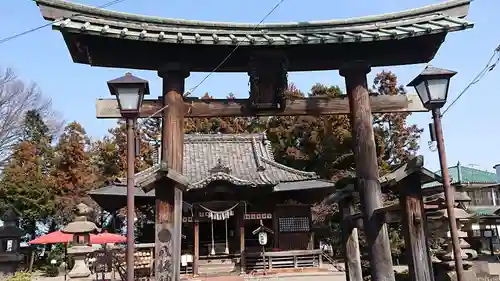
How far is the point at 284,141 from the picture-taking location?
33.9m

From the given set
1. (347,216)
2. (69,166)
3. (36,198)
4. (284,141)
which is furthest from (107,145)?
(347,216)

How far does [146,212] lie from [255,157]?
21.1 feet

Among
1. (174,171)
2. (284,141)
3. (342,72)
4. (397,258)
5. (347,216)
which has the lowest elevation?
(397,258)

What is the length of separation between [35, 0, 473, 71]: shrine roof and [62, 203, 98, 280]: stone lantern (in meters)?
8.22

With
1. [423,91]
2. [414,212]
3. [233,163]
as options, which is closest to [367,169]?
[414,212]

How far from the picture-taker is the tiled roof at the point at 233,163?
19.6 m

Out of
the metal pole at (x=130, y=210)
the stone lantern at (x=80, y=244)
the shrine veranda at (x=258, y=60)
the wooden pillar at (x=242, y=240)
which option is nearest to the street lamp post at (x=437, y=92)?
the shrine veranda at (x=258, y=60)

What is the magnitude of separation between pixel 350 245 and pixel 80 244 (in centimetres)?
973

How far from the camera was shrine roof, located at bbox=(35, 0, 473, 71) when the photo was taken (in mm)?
6480

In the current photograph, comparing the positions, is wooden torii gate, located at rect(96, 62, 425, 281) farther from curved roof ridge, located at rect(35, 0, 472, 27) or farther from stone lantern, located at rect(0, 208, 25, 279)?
stone lantern, located at rect(0, 208, 25, 279)

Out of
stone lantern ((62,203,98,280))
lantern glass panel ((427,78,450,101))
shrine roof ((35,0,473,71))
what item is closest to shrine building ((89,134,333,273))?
stone lantern ((62,203,98,280))

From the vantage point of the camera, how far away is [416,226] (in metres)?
5.95

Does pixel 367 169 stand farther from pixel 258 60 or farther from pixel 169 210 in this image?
pixel 169 210

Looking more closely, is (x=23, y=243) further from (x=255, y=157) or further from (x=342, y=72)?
(x=342, y=72)
